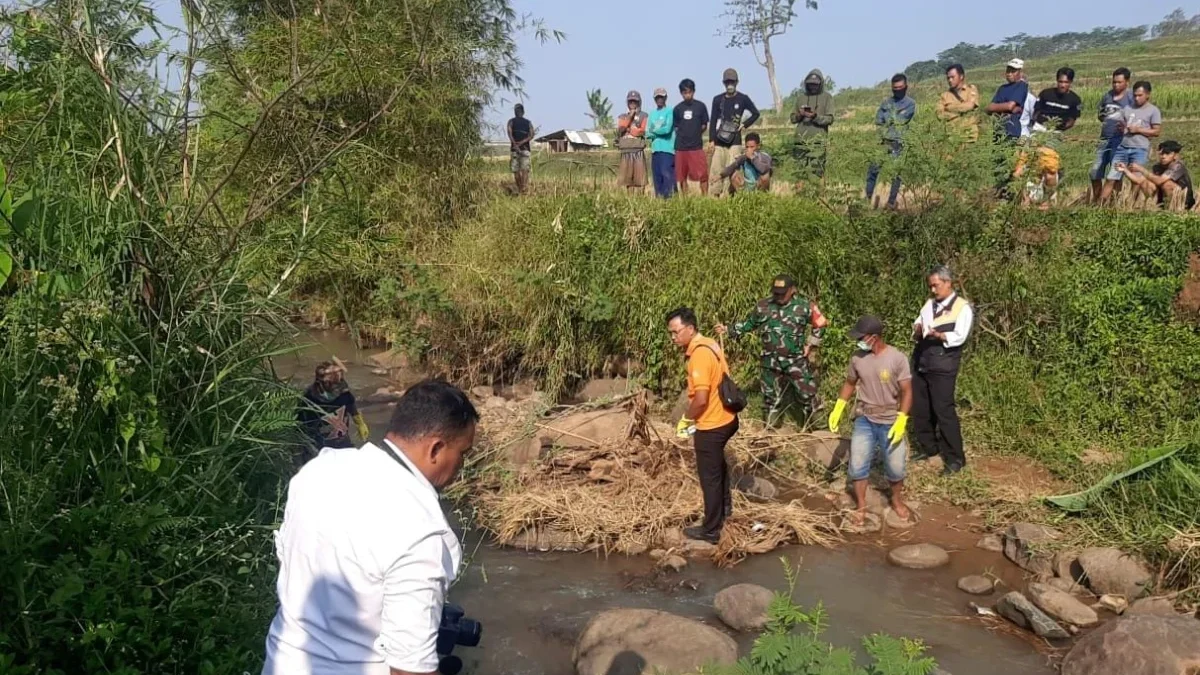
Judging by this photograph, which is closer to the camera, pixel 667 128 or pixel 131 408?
pixel 131 408

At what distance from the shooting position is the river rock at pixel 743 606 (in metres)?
6.64

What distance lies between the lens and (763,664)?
12.8 feet

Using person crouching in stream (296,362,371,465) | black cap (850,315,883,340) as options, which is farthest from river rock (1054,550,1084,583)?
person crouching in stream (296,362,371,465)

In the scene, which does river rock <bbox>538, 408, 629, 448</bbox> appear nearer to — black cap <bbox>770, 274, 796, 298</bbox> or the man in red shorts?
black cap <bbox>770, 274, 796, 298</bbox>

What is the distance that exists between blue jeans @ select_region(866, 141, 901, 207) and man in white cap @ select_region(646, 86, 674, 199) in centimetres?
291

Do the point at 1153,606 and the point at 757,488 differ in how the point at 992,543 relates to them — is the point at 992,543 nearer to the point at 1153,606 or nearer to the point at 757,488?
the point at 1153,606

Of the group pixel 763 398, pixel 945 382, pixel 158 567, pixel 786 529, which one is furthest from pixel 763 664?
pixel 763 398

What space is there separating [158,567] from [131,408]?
0.78 metres

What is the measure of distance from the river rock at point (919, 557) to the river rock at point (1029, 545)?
525 millimetres

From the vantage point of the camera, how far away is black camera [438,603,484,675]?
2.95 meters

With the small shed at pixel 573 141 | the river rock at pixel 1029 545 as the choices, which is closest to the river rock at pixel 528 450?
the river rock at pixel 1029 545

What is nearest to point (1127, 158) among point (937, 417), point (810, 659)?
point (937, 417)

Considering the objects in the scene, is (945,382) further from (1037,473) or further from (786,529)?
(786,529)

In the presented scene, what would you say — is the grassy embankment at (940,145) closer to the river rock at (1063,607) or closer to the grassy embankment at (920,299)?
the grassy embankment at (920,299)
